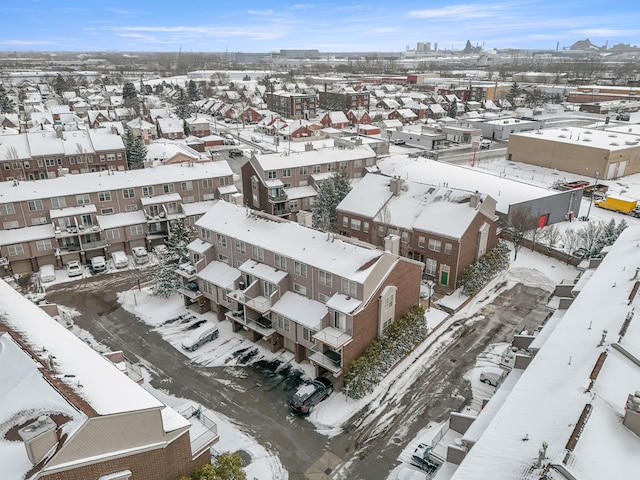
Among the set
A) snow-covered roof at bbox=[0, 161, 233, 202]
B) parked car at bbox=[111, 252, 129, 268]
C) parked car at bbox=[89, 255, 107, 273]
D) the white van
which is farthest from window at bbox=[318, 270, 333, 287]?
snow-covered roof at bbox=[0, 161, 233, 202]

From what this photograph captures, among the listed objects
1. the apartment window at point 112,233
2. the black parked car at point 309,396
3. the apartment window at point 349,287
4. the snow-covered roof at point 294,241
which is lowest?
the black parked car at point 309,396

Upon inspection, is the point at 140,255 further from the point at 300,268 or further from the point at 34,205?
the point at 300,268

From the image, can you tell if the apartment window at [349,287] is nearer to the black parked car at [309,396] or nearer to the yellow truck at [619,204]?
the black parked car at [309,396]

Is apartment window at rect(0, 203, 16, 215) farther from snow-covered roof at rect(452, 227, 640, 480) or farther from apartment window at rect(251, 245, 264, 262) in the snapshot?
snow-covered roof at rect(452, 227, 640, 480)

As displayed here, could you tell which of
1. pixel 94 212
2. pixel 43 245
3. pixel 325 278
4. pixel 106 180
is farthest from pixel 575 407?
pixel 106 180

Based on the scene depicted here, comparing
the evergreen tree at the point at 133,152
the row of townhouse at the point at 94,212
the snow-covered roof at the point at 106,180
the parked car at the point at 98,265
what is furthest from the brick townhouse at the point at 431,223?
the evergreen tree at the point at 133,152

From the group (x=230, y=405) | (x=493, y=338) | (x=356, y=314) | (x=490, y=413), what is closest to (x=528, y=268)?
(x=493, y=338)
